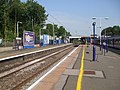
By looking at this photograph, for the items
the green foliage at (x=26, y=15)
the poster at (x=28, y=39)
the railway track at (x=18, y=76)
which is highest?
the green foliage at (x=26, y=15)

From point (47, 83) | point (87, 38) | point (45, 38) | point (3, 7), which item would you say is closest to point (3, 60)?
point (47, 83)

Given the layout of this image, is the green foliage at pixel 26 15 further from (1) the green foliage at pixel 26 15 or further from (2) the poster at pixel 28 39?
(2) the poster at pixel 28 39

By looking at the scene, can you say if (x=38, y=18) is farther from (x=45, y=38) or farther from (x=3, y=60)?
(x=3, y=60)

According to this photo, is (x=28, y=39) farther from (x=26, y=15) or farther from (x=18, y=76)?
(x=26, y=15)

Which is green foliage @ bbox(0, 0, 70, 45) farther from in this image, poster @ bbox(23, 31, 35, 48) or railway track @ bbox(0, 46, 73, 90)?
railway track @ bbox(0, 46, 73, 90)

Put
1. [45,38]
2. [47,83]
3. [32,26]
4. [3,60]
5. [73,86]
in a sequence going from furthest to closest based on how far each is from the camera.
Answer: [32,26] → [45,38] → [3,60] → [47,83] → [73,86]

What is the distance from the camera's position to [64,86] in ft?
36.5

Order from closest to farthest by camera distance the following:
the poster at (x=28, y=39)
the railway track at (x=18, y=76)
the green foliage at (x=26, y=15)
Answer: the railway track at (x=18, y=76) → the poster at (x=28, y=39) → the green foliage at (x=26, y=15)

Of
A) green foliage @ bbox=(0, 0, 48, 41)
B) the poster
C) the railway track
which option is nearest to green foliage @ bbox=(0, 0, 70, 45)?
green foliage @ bbox=(0, 0, 48, 41)

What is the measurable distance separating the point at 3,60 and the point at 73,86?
14.8 metres

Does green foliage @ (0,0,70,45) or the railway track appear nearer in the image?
the railway track

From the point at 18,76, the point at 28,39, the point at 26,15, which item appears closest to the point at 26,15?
the point at 26,15

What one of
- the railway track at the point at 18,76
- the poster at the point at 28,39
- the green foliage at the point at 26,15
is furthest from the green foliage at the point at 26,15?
the railway track at the point at 18,76

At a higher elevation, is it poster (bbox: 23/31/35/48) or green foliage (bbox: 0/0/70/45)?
green foliage (bbox: 0/0/70/45)
